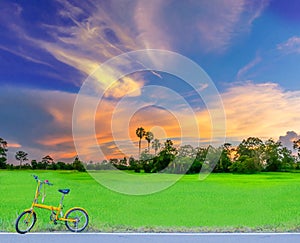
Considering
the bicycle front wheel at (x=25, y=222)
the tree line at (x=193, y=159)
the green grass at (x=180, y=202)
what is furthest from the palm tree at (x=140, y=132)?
the bicycle front wheel at (x=25, y=222)

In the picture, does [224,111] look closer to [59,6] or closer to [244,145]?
[244,145]

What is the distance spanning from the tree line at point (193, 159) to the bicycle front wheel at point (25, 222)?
703mm

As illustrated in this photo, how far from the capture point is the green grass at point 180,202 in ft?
14.4

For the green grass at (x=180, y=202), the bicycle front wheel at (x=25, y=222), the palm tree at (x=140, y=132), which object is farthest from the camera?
the palm tree at (x=140, y=132)

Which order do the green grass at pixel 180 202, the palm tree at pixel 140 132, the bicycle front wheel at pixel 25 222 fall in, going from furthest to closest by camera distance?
the palm tree at pixel 140 132
the green grass at pixel 180 202
the bicycle front wheel at pixel 25 222

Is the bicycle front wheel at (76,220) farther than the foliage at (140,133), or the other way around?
the foliage at (140,133)

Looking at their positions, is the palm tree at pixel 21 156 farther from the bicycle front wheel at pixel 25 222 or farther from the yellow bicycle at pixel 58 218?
the bicycle front wheel at pixel 25 222

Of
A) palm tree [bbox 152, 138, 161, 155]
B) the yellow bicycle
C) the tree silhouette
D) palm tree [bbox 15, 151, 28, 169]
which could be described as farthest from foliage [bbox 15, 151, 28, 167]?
palm tree [bbox 152, 138, 161, 155]

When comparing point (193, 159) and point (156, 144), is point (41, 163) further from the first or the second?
point (193, 159)

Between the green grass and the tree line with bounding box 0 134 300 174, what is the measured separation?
0.08 m

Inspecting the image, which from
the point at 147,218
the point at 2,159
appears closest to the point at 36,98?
the point at 2,159

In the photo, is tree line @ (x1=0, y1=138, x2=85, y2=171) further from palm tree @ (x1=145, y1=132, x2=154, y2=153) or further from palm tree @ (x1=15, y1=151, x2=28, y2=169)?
palm tree @ (x1=145, y1=132, x2=154, y2=153)

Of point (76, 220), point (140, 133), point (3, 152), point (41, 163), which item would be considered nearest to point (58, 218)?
point (76, 220)

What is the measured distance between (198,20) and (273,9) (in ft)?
2.53
